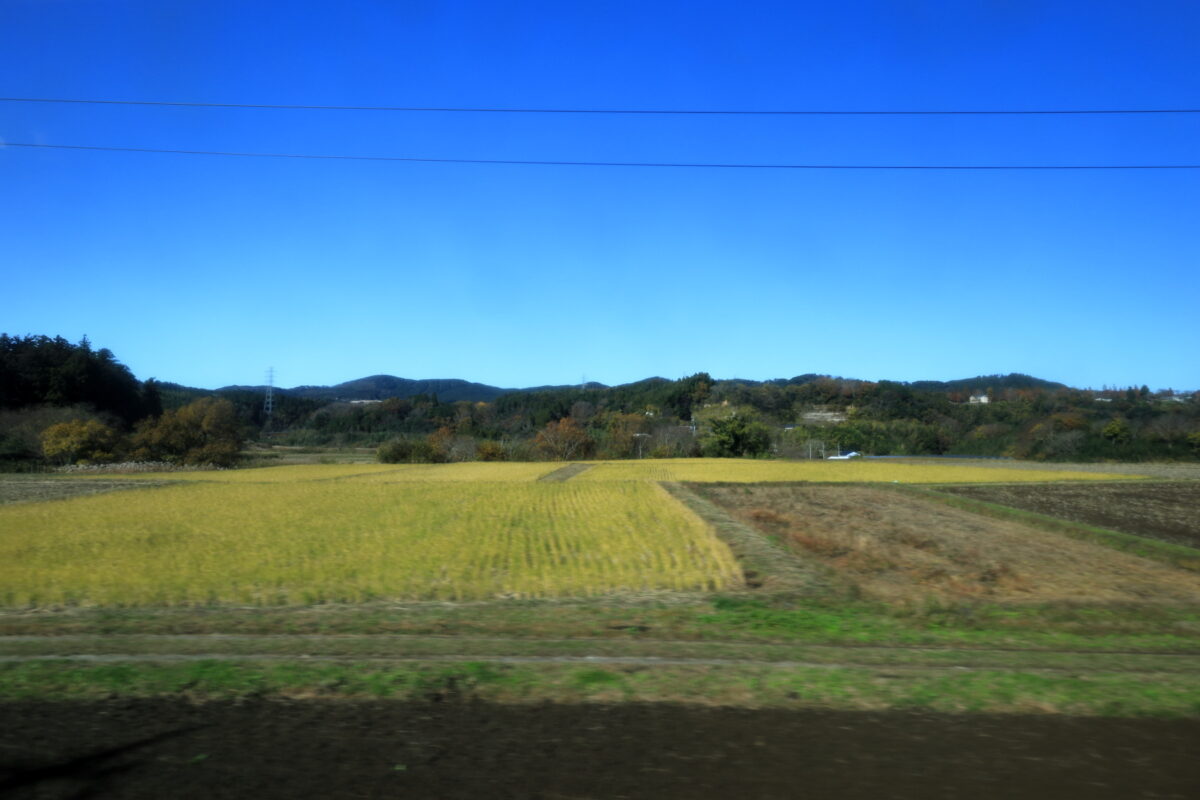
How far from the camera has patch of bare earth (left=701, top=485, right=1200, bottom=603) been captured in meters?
13.5

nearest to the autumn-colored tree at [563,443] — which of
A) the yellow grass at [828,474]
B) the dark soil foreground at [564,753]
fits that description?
the yellow grass at [828,474]

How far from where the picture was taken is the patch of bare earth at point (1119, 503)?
23.7 meters

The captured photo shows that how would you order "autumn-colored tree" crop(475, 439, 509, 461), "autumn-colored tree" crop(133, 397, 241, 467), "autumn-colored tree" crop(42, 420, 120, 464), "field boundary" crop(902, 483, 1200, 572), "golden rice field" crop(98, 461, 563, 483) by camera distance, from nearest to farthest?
"field boundary" crop(902, 483, 1200, 572), "golden rice field" crop(98, 461, 563, 483), "autumn-colored tree" crop(42, 420, 120, 464), "autumn-colored tree" crop(133, 397, 241, 467), "autumn-colored tree" crop(475, 439, 509, 461)

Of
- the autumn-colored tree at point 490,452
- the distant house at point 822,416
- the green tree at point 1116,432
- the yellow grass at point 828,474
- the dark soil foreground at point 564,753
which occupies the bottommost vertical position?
the dark soil foreground at point 564,753

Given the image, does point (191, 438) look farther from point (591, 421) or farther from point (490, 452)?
point (591, 421)

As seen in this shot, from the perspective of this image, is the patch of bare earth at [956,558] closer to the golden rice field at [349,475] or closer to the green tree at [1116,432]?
the golden rice field at [349,475]

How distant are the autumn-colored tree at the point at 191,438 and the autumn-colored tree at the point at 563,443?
1086 inches

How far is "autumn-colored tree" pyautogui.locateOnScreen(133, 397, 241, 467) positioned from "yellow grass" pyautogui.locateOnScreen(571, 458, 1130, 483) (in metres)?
30.0

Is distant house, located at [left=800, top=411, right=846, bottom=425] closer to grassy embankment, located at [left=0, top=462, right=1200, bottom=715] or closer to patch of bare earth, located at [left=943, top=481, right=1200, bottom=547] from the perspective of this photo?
patch of bare earth, located at [left=943, top=481, right=1200, bottom=547]

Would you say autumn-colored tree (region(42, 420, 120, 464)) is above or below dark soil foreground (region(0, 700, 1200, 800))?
above

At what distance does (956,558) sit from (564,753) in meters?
14.0

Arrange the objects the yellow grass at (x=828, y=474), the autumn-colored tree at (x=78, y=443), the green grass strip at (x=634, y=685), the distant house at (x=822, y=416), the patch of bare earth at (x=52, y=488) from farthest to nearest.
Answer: the distant house at (x=822, y=416), the autumn-colored tree at (x=78, y=443), the yellow grass at (x=828, y=474), the patch of bare earth at (x=52, y=488), the green grass strip at (x=634, y=685)

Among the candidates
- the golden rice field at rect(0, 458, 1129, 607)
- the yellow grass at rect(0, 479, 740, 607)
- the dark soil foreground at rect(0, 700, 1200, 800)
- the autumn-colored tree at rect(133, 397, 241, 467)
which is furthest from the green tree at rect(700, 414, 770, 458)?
the dark soil foreground at rect(0, 700, 1200, 800)

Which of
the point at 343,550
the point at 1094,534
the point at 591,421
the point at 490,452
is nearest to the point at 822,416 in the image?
the point at 591,421
